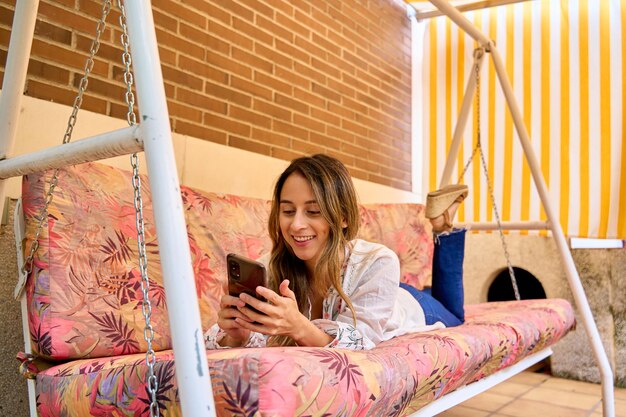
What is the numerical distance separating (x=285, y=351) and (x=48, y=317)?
648 mm

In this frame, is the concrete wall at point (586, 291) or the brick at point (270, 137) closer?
the brick at point (270, 137)

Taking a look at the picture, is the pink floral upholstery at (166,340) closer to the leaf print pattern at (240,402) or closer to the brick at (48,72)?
the leaf print pattern at (240,402)

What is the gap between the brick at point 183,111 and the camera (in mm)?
2357

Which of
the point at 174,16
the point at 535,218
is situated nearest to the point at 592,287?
the point at 535,218

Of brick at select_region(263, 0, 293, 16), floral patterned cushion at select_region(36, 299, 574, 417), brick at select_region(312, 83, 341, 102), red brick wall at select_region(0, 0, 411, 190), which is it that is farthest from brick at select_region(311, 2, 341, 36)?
floral patterned cushion at select_region(36, 299, 574, 417)

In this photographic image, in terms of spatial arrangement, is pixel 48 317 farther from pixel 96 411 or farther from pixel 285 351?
pixel 285 351

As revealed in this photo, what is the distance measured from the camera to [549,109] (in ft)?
12.6

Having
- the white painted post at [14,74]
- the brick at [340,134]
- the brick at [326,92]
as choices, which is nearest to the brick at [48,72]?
the white painted post at [14,74]

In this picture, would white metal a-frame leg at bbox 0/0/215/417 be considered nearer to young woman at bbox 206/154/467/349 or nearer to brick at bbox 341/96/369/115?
young woman at bbox 206/154/467/349

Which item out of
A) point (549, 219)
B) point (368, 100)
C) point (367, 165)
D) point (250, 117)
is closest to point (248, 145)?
point (250, 117)

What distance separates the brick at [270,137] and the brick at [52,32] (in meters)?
1.01

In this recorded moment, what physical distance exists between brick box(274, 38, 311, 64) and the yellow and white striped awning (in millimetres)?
1391

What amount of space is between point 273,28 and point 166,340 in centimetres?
190

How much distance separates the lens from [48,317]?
53.0 inches
